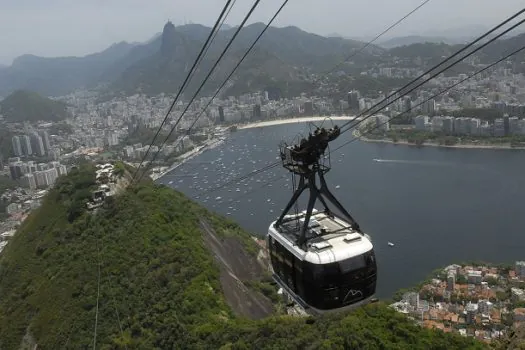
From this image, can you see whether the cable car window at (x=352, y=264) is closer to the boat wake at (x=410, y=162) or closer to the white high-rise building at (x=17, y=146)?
the boat wake at (x=410, y=162)

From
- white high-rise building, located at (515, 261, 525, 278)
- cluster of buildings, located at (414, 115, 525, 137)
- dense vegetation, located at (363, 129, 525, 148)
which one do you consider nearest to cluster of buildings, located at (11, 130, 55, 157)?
dense vegetation, located at (363, 129, 525, 148)

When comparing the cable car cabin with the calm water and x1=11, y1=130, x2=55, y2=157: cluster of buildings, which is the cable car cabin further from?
x1=11, y1=130, x2=55, y2=157: cluster of buildings

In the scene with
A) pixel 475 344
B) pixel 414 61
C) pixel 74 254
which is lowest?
pixel 475 344

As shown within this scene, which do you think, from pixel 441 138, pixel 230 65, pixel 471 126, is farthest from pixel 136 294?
pixel 230 65

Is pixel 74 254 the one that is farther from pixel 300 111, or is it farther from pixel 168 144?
pixel 300 111

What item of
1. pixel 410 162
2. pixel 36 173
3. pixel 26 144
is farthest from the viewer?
pixel 26 144

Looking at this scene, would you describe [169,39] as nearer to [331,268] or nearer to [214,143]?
[214,143]

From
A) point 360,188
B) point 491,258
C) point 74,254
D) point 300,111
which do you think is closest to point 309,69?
point 300,111
